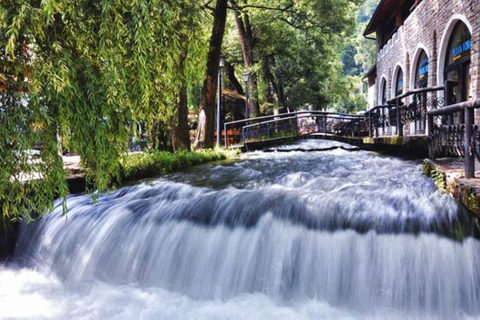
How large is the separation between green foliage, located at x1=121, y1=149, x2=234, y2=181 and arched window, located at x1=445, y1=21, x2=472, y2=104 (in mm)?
7087

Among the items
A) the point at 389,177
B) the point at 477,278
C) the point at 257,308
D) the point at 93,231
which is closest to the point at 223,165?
the point at 389,177

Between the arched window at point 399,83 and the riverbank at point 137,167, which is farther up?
the arched window at point 399,83

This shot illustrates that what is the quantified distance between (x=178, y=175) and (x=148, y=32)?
5.59 meters

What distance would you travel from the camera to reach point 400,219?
4684mm

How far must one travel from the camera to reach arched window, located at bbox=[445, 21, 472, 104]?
1051 centimetres

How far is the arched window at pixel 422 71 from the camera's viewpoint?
14.3 metres

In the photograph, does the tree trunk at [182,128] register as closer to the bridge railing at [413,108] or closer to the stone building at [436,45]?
the bridge railing at [413,108]

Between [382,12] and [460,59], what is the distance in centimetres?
1018

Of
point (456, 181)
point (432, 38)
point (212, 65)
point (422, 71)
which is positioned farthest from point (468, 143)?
point (422, 71)

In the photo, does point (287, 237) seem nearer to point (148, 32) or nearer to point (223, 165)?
point (148, 32)

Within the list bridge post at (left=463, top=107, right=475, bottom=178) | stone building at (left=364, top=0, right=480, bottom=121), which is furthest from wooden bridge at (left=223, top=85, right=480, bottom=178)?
stone building at (left=364, top=0, right=480, bottom=121)

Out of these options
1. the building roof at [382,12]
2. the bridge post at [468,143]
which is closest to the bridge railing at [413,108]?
the bridge post at [468,143]

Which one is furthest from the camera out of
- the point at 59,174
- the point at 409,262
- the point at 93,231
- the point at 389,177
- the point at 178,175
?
the point at 178,175

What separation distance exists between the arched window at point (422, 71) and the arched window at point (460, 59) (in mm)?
2426
